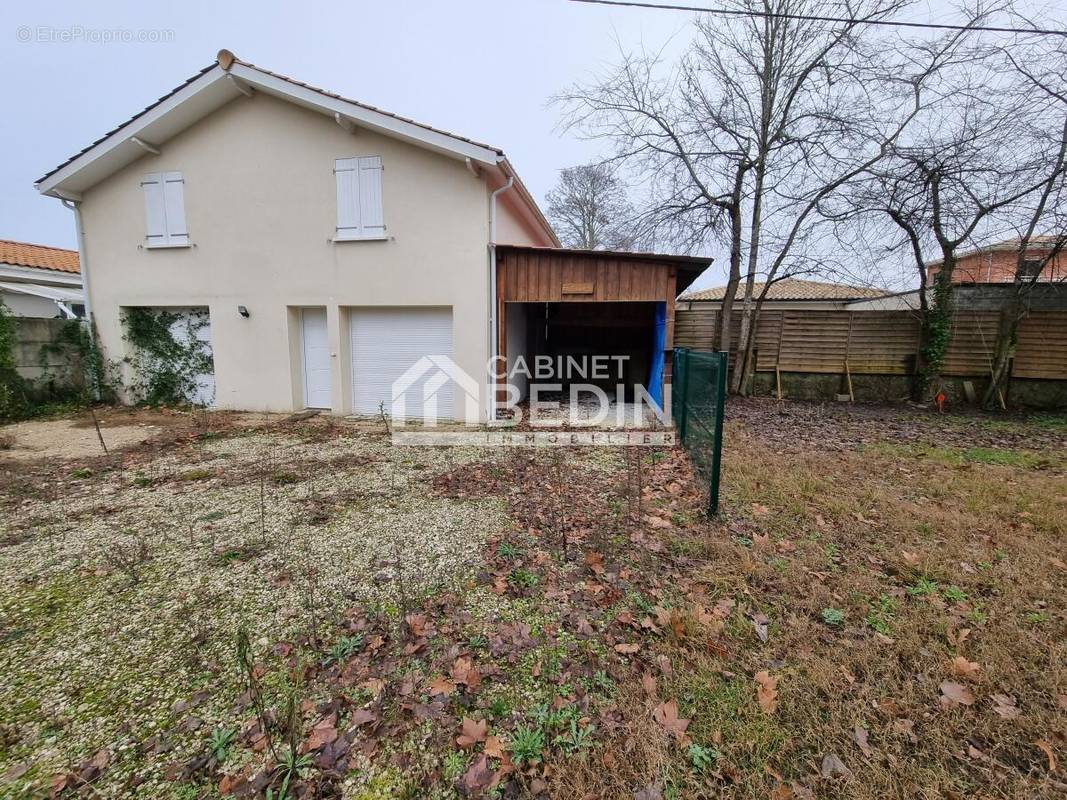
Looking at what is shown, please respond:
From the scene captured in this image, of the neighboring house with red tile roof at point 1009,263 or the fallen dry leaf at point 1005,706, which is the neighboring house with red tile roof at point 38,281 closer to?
the fallen dry leaf at point 1005,706

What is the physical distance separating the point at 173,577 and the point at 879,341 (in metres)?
13.1

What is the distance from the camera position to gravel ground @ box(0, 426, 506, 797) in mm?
1896

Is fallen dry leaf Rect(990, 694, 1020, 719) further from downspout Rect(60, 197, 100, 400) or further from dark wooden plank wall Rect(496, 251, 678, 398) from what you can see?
downspout Rect(60, 197, 100, 400)

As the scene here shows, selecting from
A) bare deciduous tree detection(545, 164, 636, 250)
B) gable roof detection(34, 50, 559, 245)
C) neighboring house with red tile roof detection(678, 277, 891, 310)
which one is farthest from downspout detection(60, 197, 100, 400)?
neighboring house with red tile roof detection(678, 277, 891, 310)

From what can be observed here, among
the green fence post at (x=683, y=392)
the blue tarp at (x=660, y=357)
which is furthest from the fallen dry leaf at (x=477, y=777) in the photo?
the blue tarp at (x=660, y=357)

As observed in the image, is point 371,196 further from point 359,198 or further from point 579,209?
point 579,209

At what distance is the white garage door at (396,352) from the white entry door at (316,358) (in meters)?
0.58

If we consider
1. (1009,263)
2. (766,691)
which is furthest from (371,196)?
(1009,263)

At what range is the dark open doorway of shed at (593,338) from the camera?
1112cm

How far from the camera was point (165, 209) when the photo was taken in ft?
27.1

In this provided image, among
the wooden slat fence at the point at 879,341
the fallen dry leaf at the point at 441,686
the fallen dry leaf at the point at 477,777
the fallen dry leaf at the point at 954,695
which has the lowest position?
the fallen dry leaf at the point at 477,777

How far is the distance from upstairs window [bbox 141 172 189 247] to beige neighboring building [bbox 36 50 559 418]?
0.03 metres

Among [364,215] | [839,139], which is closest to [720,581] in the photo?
[364,215]

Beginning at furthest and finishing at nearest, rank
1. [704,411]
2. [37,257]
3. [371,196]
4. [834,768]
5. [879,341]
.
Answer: [37,257], [879,341], [371,196], [704,411], [834,768]
